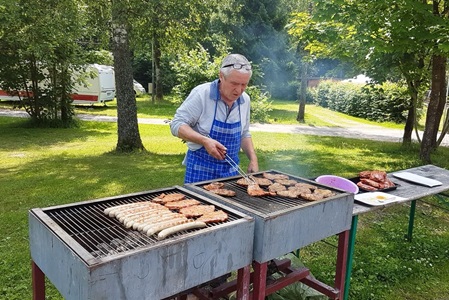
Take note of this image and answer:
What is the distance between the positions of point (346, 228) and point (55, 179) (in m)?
5.92

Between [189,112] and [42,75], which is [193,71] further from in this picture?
[42,75]

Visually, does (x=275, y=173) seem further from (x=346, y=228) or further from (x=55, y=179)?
(x=55, y=179)

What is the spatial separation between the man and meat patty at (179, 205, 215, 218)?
0.56 meters

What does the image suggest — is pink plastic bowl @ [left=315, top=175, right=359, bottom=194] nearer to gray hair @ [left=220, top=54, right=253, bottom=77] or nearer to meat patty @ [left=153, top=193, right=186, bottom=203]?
gray hair @ [left=220, top=54, right=253, bottom=77]

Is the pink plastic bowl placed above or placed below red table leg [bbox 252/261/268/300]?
above

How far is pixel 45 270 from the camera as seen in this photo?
189 centimetres

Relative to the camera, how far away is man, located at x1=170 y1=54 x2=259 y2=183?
2.63m

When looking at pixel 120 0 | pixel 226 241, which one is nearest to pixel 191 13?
pixel 120 0

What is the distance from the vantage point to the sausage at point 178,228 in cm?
178

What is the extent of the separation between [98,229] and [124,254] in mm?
429

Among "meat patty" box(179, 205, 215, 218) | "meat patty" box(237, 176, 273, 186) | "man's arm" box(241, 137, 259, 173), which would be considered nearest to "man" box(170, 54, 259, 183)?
"man's arm" box(241, 137, 259, 173)

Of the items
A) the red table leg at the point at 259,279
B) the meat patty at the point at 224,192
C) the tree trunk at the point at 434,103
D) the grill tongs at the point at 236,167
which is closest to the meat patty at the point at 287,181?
the grill tongs at the point at 236,167

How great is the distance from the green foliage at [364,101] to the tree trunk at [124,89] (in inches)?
488

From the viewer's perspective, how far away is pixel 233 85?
2672 millimetres
